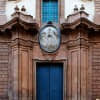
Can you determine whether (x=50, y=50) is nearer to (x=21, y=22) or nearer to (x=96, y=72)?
(x=21, y=22)

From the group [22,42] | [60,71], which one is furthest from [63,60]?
[22,42]

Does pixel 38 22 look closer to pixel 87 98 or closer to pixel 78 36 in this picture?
pixel 78 36

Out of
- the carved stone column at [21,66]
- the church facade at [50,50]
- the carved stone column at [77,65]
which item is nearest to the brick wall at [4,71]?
the church facade at [50,50]

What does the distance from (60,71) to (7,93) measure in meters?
2.62

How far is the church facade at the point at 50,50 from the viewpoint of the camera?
19.9 metres

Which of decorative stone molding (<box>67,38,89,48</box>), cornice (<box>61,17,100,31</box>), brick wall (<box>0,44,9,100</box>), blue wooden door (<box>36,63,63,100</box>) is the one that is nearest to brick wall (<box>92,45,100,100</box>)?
decorative stone molding (<box>67,38,89,48</box>)

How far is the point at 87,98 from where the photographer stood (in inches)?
779

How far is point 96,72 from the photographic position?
797 inches

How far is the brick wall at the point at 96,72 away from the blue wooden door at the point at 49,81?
4.93 ft

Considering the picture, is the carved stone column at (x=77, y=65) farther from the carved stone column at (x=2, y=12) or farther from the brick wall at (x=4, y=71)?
the carved stone column at (x=2, y=12)

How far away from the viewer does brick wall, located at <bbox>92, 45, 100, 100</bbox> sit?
20.1 meters

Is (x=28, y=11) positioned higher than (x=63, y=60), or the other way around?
(x=28, y=11)

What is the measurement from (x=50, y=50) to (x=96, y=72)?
2.31 meters

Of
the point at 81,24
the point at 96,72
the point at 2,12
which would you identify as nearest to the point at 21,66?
the point at 2,12
